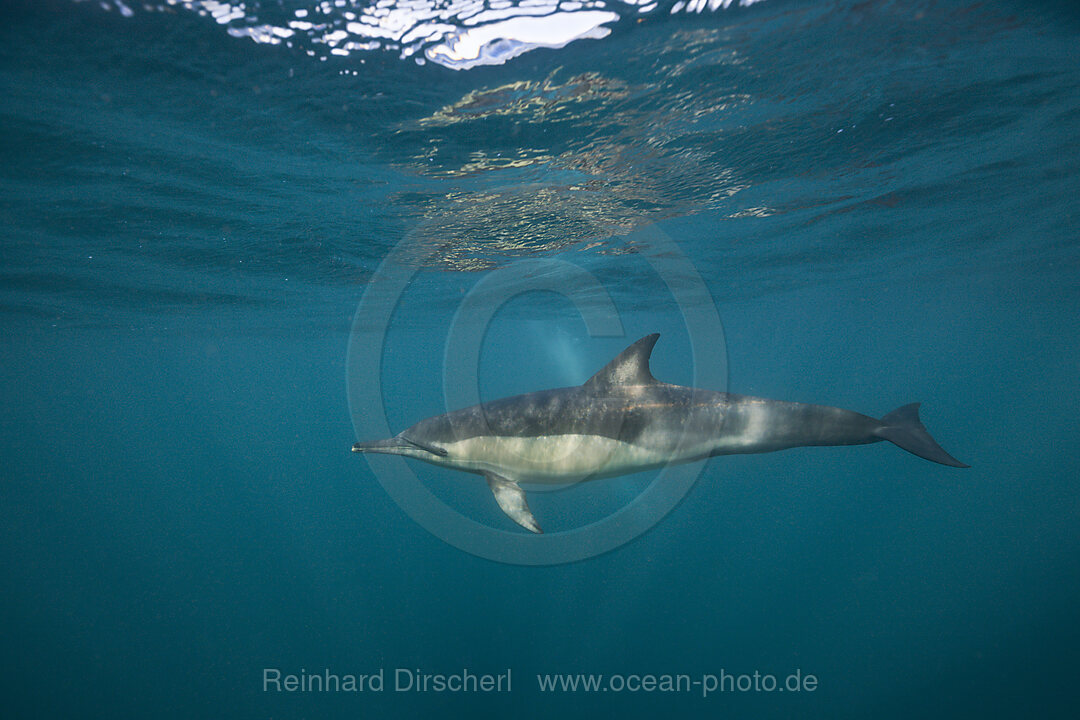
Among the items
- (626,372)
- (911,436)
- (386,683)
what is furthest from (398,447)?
(386,683)

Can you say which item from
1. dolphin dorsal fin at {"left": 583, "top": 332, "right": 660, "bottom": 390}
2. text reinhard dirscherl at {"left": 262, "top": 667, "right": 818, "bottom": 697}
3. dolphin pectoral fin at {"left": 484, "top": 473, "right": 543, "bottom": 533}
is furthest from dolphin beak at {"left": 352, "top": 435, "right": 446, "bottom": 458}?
text reinhard dirscherl at {"left": 262, "top": 667, "right": 818, "bottom": 697}

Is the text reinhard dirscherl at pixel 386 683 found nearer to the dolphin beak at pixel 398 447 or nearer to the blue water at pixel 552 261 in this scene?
the blue water at pixel 552 261

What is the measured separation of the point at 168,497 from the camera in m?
52.2

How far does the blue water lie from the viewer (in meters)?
7.62

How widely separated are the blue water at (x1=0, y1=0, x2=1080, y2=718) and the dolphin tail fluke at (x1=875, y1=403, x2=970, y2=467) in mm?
6085

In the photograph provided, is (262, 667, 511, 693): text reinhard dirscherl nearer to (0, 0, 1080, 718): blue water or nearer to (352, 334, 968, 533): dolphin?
(0, 0, 1080, 718): blue water

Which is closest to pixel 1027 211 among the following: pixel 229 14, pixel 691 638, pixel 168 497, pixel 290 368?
pixel 691 638

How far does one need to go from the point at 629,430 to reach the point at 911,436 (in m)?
3.54

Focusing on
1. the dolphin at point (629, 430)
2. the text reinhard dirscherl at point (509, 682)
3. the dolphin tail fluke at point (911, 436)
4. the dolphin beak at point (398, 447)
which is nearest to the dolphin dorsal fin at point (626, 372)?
the dolphin at point (629, 430)

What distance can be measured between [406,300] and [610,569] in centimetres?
1968

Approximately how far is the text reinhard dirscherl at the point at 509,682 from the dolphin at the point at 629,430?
1175 cm

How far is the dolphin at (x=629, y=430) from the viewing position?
5.70m

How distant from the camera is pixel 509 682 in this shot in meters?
14.5

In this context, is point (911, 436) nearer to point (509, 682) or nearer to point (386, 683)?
point (509, 682)
